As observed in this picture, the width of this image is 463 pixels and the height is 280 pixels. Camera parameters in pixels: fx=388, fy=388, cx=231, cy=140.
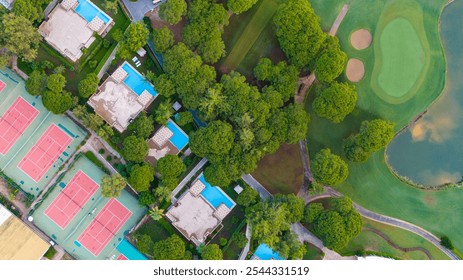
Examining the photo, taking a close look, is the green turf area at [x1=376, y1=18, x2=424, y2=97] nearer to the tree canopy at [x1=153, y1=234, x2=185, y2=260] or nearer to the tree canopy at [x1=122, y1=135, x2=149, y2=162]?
the tree canopy at [x1=122, y1=135, x2=149, y2=162]

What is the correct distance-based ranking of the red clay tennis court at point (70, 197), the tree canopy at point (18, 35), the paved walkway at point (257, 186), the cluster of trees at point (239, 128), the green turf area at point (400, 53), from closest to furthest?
the tree canopy at point (18, 35)
the cluster of trees at point (239, 128)
the green turf area at point (400, 53)
the red clay tennis court at point (70, 197)
the paved walkway at point (257, 186)

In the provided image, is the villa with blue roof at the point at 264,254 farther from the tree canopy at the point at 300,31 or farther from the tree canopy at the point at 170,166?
the tree canopy at the point at 300,31

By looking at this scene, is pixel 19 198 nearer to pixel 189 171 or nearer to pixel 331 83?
pixel 189 171

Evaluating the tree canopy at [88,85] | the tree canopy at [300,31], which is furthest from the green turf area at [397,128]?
the tree canopy at [88,85]

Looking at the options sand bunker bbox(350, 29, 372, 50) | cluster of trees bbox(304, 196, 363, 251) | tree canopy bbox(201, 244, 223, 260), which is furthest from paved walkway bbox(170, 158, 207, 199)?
sand bunker bbox(350, 29, 372, 50)

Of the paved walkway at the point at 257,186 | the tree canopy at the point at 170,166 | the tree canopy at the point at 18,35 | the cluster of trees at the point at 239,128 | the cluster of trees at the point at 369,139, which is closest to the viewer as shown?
the tree canopy at the point at 18,35

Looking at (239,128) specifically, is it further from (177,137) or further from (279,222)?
(279,222)
